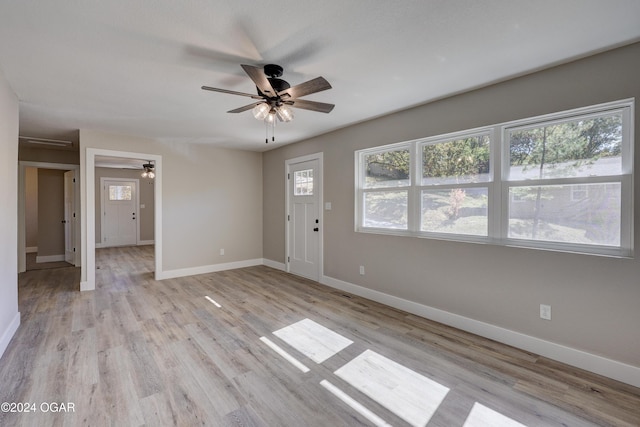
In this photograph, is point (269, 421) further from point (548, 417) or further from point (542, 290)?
point (542, 290)

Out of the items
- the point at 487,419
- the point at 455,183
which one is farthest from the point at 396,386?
the point at 455,183

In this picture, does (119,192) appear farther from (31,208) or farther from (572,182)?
(572,182)

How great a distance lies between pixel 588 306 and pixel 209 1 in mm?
3434

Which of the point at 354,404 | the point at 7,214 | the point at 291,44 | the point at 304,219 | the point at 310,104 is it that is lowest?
the point at 354,404

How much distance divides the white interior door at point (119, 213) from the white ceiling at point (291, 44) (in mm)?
6375

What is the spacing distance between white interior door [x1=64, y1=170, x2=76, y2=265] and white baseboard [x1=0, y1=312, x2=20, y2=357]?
386 cm

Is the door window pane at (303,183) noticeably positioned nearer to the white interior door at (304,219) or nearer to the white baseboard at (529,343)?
the white interior door at (304,219)

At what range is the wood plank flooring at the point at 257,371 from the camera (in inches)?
72.1

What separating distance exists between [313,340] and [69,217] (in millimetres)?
6720

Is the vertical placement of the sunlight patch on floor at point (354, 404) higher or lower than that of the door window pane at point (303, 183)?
lower

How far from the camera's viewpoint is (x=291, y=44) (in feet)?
6.86

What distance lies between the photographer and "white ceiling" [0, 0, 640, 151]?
1.74m

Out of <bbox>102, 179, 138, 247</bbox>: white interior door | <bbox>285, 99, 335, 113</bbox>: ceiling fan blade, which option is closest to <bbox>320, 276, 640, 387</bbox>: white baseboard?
<bbox>285, 99, 335, 113</bbox>: ceiling fan blade

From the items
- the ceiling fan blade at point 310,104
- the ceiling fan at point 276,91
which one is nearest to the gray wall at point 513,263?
the ceiling fan blade at point 310,104
